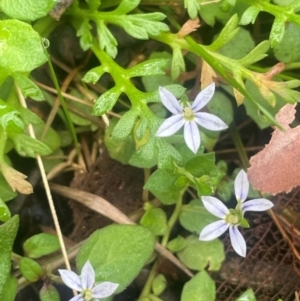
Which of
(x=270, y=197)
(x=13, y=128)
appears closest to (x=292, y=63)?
(x=270, y=197)

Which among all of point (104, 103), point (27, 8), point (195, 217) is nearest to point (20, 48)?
point (27, 8)

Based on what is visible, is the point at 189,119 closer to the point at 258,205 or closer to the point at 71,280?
the point at 258,205

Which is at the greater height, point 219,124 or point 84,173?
point 219,124

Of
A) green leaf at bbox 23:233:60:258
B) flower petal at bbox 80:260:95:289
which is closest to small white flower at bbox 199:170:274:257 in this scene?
flower petal at bbox 80:260:95:289

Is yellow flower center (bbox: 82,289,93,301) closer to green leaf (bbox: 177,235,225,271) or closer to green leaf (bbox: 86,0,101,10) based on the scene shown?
green leaf (bbox: 177,235,225,271)

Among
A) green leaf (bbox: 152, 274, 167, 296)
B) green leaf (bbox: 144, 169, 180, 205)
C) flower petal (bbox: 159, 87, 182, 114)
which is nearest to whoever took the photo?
flower petal (bbox: 159, 87, 182, 114)

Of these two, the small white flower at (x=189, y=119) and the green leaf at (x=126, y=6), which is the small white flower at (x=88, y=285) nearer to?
the small white flower at (x=189, y=119)

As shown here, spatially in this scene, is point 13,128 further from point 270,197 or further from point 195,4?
point 270,197
